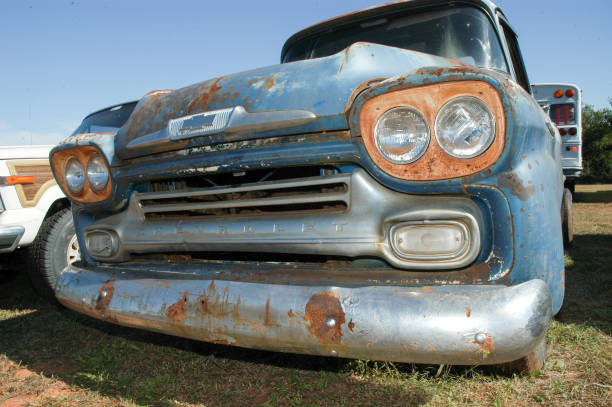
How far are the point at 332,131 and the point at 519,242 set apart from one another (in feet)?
2.30

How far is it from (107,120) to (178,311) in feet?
11.7

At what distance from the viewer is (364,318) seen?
4.30ft

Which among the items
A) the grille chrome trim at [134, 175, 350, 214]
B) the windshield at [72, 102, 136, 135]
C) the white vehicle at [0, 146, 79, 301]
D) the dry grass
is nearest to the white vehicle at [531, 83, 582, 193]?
the dry grass

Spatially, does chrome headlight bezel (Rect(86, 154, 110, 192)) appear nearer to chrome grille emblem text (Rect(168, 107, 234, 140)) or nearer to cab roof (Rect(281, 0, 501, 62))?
chrome grille emblem text (Rect(168, 107, 234, 140))

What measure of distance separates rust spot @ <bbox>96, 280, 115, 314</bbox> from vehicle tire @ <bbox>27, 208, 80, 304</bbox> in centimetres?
197

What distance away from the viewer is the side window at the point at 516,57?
295cm

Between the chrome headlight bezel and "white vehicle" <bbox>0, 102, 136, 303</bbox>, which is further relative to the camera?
"white vehicle" <bbox>0, 102, 136, 303</bbox>

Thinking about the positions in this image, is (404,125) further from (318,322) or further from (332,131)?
(318,322)

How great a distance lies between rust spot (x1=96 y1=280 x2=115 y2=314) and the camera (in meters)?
1.81

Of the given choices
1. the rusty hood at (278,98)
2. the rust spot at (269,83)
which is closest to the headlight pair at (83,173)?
the rusty hood at (278,98)

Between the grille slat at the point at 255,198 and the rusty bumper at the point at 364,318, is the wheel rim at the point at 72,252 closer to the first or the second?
the grille slat at the point at 255,198

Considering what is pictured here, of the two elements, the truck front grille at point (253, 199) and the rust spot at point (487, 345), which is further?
the truck front grille at point (253, 199)

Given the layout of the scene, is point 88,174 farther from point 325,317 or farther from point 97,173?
point 325,317

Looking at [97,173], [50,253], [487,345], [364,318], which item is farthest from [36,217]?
[487,345]
